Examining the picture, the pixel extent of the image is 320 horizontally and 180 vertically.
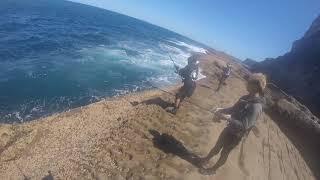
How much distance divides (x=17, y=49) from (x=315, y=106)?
23862 mm

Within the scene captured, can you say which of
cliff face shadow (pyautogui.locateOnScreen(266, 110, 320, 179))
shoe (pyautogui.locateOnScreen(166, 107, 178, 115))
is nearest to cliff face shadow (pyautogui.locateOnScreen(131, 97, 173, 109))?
shoe (pyautogui.locateOnScreen(166, 107, 178, 115))

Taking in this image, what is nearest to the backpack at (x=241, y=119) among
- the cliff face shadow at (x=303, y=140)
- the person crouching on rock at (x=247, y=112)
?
the person crouching on rock at (x=247, y=112)

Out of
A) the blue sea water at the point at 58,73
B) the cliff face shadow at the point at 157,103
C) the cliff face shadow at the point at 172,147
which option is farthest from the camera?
the blue sea water at the point at 58,73

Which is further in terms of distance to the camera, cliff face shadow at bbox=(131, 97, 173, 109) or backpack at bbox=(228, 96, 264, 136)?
cliff face shadow at bbox=(131, 97, 173, 109)

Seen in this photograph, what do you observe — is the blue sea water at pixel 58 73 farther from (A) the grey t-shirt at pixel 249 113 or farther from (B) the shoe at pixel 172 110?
(A) the grey t-shirt at pixel 249 113

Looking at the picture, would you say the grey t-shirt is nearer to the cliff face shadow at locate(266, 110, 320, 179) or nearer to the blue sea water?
the cliff face shadow at locate(266, 110, 320, 179)

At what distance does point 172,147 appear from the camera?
351 inches

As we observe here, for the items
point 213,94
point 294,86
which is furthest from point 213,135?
point 294,86

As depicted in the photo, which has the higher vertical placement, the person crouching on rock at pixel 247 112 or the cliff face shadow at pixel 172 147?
the person crouching on rock at pixel 247 112

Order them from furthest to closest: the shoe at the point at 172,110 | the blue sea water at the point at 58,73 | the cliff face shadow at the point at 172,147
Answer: the blue sea water at the point at 58,73
the shoe at the point at 172,110
the cliff face shadow at the point at 172,147

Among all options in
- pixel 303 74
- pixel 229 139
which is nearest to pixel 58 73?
pixel 229 139

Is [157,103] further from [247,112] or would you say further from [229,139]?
[247,112]

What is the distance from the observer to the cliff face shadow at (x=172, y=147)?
8.41 meters

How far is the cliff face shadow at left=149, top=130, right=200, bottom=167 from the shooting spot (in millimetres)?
8414
